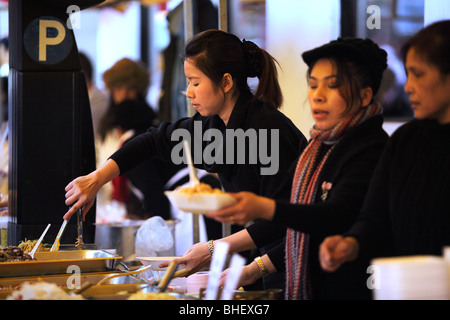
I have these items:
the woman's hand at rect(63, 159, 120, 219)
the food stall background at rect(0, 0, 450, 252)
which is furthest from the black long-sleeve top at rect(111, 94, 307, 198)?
the food stall background at rect(0, 0, 450, 252)

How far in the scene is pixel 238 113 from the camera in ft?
7.57

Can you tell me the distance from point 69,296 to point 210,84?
0.96m

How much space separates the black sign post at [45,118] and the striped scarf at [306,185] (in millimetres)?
1451

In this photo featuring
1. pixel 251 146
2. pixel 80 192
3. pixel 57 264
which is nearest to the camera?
pixel 251 146

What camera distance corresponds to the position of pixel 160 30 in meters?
10.9

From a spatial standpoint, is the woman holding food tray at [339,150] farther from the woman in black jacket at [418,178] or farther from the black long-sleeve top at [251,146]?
the black long-sleeve top at [251,146]

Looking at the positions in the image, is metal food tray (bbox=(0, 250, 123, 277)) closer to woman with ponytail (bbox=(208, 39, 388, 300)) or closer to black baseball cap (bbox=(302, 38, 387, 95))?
woman with ponytail (bbox=(208, 39, 388, 300))

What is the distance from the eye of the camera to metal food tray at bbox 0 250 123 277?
2.29 m

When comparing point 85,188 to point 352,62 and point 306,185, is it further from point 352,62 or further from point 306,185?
point 352,62

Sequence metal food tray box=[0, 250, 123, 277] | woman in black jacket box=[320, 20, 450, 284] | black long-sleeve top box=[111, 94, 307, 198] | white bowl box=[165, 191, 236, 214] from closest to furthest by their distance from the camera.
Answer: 1. white bowl box=[165, 191, 236, 214]
2. woman in black jacket box=[320, 20, 450, 284]
3. black long-sleeve top box=[111, 94, 307, 198]
4. metal food tray box=[0, 250, 123, 277]

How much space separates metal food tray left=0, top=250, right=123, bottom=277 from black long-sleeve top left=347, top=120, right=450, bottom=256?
1.14m

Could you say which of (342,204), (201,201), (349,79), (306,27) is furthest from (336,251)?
(306,27)

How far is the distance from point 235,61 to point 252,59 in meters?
0.07

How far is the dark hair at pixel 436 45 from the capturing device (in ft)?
5.05
